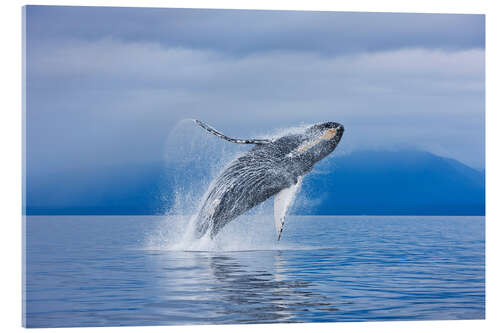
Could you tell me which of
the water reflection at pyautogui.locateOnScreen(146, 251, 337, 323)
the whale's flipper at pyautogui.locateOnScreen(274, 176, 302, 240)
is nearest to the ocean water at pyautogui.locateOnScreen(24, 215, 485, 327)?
the water reflection at pyautogui.locateOnScreen(146, 251, 337, 323)

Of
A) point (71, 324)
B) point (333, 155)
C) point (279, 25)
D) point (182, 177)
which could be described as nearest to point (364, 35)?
point (279, 25)

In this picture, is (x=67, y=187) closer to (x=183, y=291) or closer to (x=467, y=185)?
(x=183, y=291)

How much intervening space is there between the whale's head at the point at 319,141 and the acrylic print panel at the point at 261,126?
0.03 metres

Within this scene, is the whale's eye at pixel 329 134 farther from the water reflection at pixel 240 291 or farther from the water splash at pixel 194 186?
the water reflection at pixel 240 291

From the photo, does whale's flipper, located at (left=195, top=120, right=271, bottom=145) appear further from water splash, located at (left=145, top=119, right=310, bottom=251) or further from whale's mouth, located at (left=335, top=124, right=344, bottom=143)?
whale's mouth, located at (left=335, top=124, right=344, bottom=143)

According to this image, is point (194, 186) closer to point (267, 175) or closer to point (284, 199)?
point (267, 175)

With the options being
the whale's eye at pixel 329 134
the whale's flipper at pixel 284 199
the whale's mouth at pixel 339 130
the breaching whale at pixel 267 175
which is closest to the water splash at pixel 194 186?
the whale's flipper at pixel 284 199

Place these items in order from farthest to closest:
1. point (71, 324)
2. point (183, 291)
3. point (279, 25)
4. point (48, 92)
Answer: point (279, 25), point (48, 92), point (183, 291), point (71, 324)

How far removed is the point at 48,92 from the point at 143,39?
2178 mm

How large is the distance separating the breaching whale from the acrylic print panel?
0.03 meters

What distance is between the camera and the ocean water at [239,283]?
1009 centimetres

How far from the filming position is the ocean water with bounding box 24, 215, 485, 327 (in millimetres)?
10086

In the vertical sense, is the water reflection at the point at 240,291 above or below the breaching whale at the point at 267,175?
below

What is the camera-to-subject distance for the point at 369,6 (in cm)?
1332
